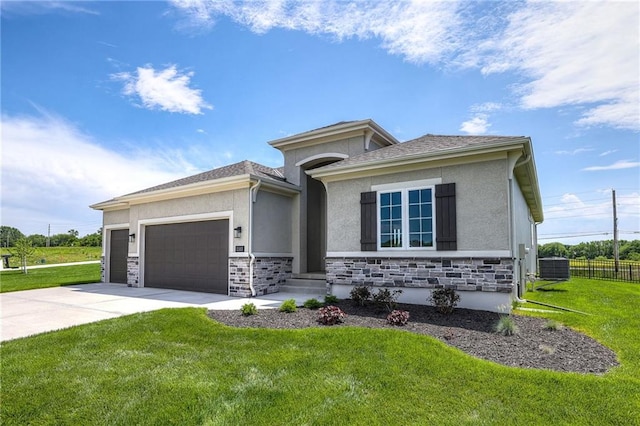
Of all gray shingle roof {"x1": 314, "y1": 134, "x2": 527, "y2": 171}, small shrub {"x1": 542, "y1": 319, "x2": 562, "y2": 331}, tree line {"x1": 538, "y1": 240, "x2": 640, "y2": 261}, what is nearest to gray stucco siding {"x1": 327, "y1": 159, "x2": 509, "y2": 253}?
gray shingle roof {"x1": 314, "y1": 134, "x2": 527, "y2": 171}

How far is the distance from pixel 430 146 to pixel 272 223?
564cm

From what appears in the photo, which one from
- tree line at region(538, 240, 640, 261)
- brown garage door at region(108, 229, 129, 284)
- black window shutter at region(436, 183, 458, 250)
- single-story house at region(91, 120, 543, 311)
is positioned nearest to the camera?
single-story house at region(91, 120, 543, 311)

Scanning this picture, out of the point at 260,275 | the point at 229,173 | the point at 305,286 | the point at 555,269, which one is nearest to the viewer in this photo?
the point at 260,275

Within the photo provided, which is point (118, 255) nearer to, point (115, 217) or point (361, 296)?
point (115, 217)

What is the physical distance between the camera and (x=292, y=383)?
3891 mm

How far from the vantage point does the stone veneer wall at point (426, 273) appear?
7.40 meters

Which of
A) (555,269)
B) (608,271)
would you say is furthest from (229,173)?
(608,271)

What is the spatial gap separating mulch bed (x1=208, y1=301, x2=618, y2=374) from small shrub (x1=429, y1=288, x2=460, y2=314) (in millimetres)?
136

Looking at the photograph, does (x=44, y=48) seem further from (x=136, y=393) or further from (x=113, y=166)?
(x=136, y=393)

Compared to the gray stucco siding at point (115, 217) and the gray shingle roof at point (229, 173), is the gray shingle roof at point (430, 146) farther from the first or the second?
the gray stucco siding at point (115, 217)

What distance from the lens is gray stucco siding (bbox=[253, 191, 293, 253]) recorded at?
424 inches

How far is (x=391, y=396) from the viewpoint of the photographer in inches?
140

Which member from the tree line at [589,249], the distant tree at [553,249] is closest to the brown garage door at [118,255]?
the tree line at [589,249]

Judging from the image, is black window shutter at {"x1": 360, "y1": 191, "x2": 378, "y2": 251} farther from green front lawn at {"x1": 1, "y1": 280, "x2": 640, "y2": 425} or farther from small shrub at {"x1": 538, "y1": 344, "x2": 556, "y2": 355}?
small shrub at {"x1": 538, "y1": 344, "x2": 556, "y2": 355}
